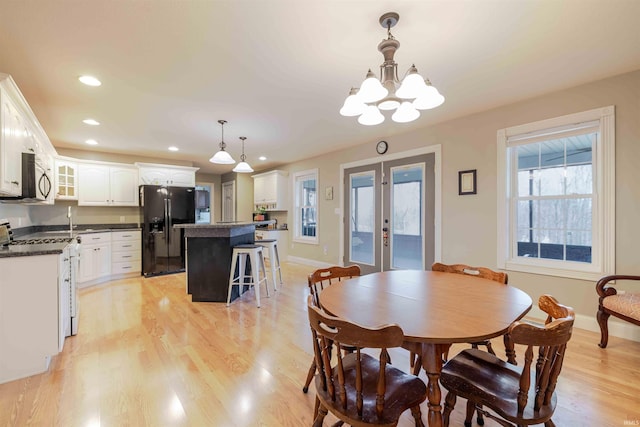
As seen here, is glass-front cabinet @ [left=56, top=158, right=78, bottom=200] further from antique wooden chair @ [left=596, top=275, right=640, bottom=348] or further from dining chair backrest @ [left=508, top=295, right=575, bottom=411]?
antique wooden chair @ [left=596, top=275, right=640, bottom=348]

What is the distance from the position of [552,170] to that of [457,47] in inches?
75.7

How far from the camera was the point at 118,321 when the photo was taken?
3.01 metres

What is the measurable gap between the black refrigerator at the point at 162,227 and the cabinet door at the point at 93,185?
568mm

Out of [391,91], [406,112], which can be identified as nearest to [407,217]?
[406,112]

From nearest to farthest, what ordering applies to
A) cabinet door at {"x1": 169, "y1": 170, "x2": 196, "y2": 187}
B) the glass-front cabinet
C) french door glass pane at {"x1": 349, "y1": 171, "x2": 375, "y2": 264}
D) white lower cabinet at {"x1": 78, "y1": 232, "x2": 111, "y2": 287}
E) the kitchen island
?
1. the kitchen island
2. white lower cabinet at {"x1": 78, "y1": 232, "x2": 111, "y2": 287}
3. the glass-front cabinet
4. french door glass pane at {"x1": 349, "y1": 171, "x2": 375, "y2": 264}
5. cabinet door at {"x1": 169, "y1": 170, "x2": 196, "y2": 187}

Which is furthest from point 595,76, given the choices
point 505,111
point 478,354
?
point 478,354

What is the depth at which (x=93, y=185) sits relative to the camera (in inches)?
193

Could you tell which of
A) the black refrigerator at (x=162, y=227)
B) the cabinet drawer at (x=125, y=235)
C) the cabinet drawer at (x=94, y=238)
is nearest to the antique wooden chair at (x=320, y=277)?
the black refrigerator at (x=162, y=227)

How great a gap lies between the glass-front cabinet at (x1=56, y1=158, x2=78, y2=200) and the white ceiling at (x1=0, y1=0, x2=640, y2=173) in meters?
1.30

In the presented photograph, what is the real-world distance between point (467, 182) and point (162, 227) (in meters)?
5.02

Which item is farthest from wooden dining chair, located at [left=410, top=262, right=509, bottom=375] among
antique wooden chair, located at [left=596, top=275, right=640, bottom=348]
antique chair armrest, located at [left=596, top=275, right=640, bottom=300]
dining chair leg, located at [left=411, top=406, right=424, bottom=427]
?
antique chair armrest, located at [left=596, top=275, right=640, bottom=300]

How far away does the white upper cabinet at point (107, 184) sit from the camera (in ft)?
15.8

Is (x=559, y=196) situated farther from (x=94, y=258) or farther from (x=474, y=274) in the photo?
(x=94, y=258)

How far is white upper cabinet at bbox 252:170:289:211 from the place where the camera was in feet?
21.4
